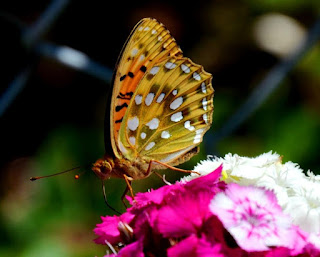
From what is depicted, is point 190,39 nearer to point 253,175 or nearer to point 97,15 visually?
point 97,15

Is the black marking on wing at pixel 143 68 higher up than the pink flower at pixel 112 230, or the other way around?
the black marking on wing at pixel 143 68

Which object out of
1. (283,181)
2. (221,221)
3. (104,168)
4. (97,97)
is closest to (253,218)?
(221,221)

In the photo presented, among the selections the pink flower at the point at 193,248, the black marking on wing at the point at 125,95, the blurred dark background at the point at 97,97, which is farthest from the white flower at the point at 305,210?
the blurred dark background at the point at 97,97

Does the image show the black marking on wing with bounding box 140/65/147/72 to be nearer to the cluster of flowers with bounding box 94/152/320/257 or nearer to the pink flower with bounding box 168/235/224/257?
the cluster of flowers with bounding box 94/152/320/257

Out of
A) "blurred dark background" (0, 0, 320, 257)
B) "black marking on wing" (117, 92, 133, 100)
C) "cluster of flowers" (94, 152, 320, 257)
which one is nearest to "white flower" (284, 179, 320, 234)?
"cluster of flowers" (94, 152, 320, 257)

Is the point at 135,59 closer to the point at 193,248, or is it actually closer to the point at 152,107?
the point at 152,107

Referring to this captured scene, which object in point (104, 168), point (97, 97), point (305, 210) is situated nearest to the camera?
point (305, 210)

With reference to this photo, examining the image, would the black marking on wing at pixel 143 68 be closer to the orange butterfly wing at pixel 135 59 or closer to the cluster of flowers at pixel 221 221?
the orange butterfly wing at pixel 135 59
